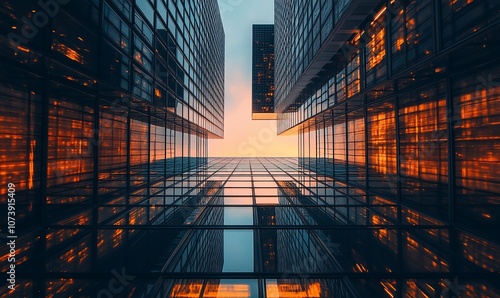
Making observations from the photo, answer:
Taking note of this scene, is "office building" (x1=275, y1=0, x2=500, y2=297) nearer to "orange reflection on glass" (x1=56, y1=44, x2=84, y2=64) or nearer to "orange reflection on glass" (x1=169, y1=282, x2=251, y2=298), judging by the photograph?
"orange reflection on glass" (x1=169, y1=282, x2=251, y2=298)

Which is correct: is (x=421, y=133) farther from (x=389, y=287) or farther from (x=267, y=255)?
(x=267, y=255)

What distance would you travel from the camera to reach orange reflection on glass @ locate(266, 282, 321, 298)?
5.05 meters

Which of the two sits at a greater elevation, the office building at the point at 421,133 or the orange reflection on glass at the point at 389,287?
the office building at the point at 421,133

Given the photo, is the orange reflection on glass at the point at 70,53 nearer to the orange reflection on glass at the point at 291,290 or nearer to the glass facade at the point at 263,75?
the orange reflection on glass at the point at 291,290

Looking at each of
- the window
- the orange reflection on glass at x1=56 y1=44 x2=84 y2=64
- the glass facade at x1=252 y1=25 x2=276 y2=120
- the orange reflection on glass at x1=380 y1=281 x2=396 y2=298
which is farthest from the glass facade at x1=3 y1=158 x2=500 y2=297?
the glass facade at x1=252 y1=25 x2=276 y2=120

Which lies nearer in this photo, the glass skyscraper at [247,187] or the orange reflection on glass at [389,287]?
the orange reflection on glass at [389,287]

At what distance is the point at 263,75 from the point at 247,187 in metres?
78.1

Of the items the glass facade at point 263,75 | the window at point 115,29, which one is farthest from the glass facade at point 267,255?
the glass facade at point 263,75

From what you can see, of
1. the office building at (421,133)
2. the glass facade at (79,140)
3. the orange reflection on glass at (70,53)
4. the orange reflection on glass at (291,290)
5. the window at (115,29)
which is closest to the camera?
the orange reflection on glass at (291,290)

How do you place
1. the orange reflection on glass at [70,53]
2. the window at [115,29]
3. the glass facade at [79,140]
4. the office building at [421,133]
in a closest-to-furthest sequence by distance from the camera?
1. the office building at [421,133]
2. the glass facade at [79,140]
3. the orange reflection on glass at [70,53]
4. the window at [115,29]

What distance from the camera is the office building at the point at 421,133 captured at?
20.6 ft

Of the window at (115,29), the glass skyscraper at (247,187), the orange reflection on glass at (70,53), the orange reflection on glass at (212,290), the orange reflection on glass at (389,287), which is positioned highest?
the window at (115,29)

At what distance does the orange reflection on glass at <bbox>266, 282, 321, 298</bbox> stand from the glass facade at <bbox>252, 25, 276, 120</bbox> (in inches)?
3305

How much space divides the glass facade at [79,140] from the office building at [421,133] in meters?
6.64
